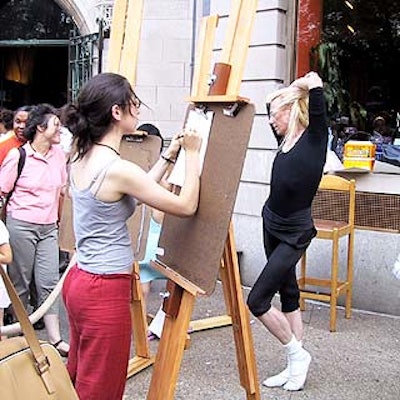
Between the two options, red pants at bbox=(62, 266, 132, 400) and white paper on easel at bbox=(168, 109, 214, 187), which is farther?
white paper on easel at bbox=(168, 109, 214, 187)

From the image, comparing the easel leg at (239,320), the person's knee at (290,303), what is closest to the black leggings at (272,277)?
the person's knee at (290,303)

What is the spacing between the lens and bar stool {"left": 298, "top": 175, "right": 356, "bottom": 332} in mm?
5379

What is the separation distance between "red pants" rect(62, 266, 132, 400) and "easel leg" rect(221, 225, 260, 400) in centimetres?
92

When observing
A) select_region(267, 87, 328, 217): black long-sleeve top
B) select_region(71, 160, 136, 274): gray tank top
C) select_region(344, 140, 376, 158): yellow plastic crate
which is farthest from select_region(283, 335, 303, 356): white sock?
select_region(344, 140, 376, 158): yellow plastic crate

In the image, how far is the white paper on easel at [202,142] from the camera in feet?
9.94

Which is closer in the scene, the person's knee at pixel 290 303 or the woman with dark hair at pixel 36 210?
the person's knee at pixel 290 303

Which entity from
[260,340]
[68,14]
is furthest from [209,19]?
[68,14]

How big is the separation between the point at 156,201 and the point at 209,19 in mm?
1400

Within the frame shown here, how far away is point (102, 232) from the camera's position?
8.80 feet

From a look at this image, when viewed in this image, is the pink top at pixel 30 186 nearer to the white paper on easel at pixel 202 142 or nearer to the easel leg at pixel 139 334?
the easel leg at pixel 139 334

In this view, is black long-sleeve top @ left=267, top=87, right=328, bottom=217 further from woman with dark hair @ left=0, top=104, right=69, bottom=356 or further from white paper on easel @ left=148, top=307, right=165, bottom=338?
woman with dark hair @ left=0, top=104, right=69, bottom=356

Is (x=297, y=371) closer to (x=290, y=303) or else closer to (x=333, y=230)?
(x=290, y=303)

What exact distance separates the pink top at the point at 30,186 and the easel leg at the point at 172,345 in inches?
74.0

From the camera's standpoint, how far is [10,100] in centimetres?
1177
